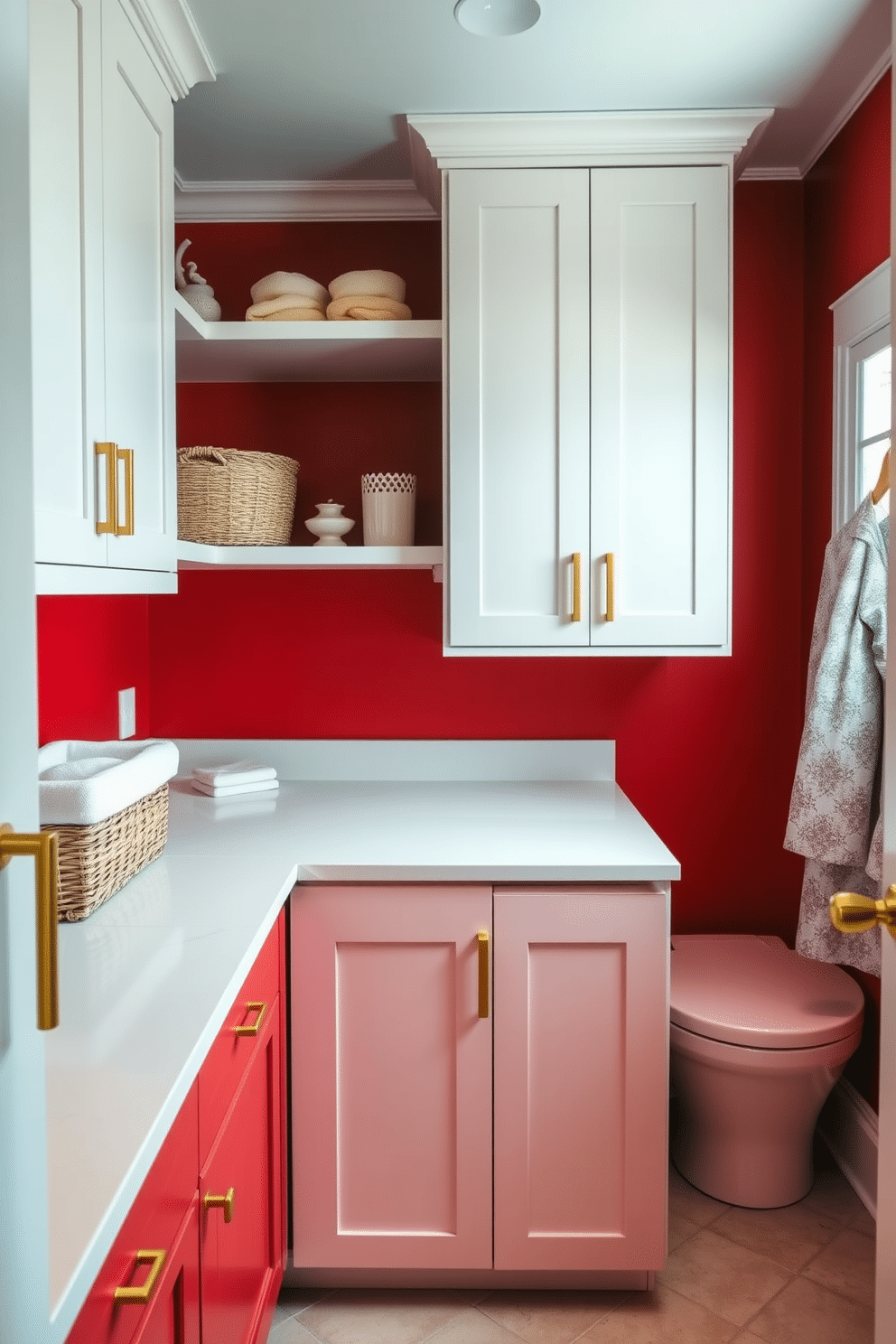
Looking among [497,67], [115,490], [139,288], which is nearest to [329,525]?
[139,288]

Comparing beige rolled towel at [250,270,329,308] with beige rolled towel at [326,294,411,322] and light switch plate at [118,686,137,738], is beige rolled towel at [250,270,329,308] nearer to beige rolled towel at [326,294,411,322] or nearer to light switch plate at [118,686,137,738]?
beige rolled towel at [326,294,411,322]

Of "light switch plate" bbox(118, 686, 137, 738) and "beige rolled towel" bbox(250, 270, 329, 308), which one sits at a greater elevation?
"beige rolled towel" bbox(250, 270, 329, 308)

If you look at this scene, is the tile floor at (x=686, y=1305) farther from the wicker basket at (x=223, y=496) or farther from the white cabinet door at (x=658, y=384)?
the wicker basket at (x=223, y=496)

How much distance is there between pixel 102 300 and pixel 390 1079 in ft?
4.61

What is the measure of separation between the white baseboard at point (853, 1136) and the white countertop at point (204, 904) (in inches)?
33.5

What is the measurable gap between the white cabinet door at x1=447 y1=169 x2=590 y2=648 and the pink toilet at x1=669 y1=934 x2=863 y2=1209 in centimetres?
82

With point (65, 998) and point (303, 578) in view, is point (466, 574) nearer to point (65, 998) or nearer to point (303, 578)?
point (303, 578)

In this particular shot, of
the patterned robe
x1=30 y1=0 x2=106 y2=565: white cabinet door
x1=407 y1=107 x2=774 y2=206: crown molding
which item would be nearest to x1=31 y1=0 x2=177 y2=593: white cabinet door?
x1=30 y1=0 x2=106 y2=565: white cabinet door

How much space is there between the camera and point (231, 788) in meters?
2.37

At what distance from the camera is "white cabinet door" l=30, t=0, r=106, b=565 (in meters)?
1.26

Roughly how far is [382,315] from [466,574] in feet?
1.99

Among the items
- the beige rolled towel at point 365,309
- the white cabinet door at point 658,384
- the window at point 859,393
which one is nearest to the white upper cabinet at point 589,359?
the white cabinet door at point 658,384

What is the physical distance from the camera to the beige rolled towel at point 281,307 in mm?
2229

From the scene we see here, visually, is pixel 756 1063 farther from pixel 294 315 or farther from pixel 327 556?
pixel 294 315
